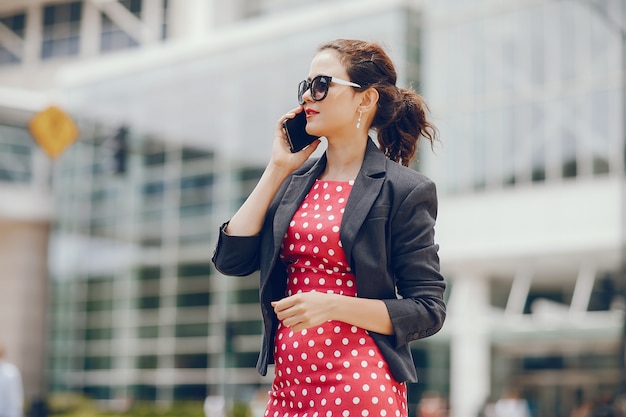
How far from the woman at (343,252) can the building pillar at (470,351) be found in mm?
31998

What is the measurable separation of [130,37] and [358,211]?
4968cm

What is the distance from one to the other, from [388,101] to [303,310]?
2.44 ft

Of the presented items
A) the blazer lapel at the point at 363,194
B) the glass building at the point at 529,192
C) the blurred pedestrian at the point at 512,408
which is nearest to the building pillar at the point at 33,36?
the glass building at the point at 529,192

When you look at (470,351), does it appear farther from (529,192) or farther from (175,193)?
(175,193)

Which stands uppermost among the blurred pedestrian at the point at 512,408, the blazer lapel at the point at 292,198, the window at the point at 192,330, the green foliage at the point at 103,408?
the blazer lapel at the point at 292,198

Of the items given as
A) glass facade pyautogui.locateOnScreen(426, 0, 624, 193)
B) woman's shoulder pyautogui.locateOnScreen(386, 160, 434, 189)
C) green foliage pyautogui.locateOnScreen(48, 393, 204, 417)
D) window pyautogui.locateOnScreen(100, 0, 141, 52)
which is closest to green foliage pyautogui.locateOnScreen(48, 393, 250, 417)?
green foliage pyautogui.locateOnScreen(48, 393, 204, 417)

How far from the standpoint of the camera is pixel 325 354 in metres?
2.71

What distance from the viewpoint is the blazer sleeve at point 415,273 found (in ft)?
8.85

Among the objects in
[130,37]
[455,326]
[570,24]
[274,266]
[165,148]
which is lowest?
[455,326]

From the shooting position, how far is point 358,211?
2750mm

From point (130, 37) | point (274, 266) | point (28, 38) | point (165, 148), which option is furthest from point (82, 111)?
point (274, 266)

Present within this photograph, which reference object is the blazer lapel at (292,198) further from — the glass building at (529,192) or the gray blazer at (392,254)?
the glass building at (529,192)

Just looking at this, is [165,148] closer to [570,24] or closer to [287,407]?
[570,24]

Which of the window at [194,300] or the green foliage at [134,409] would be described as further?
the window at [194,300]
